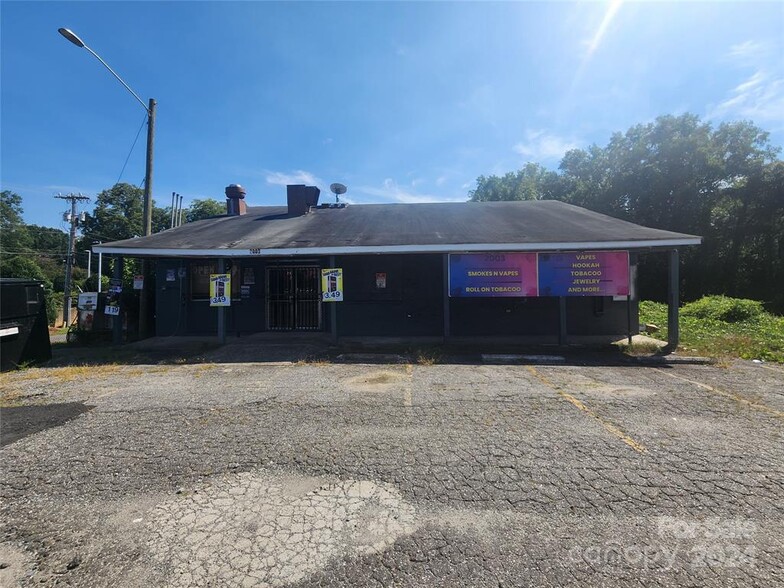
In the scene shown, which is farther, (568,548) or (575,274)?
(575,274)

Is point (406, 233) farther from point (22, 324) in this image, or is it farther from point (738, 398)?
point (22, 324)

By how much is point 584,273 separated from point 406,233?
4396 millimetres

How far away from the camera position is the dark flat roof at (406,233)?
898cm

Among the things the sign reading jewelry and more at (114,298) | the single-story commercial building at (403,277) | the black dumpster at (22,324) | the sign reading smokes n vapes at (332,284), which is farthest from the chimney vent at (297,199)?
the black dumpster at (22,324)

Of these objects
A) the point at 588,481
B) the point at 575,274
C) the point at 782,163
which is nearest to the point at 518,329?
the point at 575,274

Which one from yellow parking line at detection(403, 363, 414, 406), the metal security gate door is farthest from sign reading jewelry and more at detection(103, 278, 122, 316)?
yellow parking line at detection(403, 363, 414, 406)

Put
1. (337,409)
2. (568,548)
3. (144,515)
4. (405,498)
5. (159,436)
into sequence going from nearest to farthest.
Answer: (568,548) → (144,515) → (405,498) → (159,436) → (337,409)

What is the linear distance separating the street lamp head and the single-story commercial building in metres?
4.81

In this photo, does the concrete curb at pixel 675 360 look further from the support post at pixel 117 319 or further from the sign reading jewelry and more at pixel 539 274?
the support post at pixel 117 319

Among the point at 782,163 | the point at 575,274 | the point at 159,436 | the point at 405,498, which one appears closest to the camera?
the point at 405,498

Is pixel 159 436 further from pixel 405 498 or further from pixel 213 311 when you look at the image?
pixel 213 311

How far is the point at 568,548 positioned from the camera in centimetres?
236

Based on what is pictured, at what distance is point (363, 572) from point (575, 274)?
8.73 m

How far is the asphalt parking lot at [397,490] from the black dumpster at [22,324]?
2.43 metres
